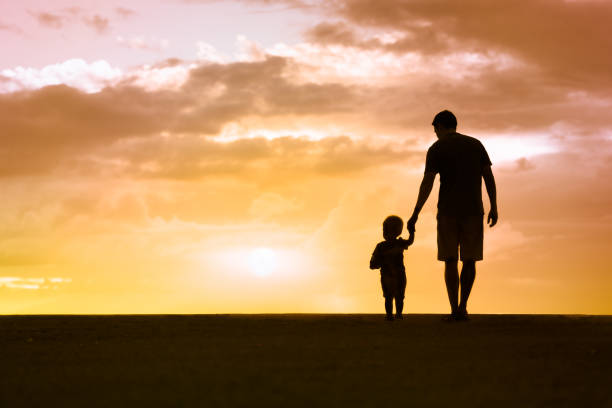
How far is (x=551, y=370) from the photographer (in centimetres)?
710

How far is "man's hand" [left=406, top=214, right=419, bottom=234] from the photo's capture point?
1267 cm

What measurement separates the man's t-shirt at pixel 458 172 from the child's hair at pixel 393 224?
0.72 metres

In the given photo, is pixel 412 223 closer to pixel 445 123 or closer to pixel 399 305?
pixel 399 305

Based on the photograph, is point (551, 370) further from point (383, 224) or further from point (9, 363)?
point (383, 224)

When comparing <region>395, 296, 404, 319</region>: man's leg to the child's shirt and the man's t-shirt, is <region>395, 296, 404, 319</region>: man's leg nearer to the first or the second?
the child's shirt

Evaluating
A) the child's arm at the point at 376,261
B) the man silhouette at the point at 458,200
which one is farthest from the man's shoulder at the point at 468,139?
the child's arm at the point at 376,261

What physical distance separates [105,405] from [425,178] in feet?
25.7

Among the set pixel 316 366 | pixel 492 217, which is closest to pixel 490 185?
pixel 492 217

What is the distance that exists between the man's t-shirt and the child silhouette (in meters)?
0.77

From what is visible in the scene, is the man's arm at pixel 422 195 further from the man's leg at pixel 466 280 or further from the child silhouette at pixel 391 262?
the man's leg at pixel 466 280

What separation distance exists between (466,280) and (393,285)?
113 cm

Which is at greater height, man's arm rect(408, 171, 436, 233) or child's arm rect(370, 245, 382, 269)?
man's arm rect(408, 171, 436, 233)

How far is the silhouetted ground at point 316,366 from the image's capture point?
5.86 meters

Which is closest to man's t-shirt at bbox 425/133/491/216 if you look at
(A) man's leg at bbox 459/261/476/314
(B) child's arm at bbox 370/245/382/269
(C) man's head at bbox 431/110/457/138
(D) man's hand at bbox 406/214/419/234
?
(C) man's head at bbox 431/110/457/138
